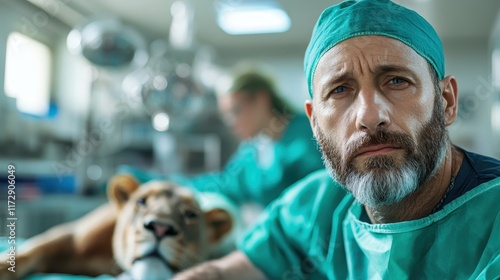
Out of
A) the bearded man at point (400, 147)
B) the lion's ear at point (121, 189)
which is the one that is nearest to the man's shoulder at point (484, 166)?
the bearded man at point (400, 147)

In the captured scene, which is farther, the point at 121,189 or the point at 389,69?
the point at 121,189

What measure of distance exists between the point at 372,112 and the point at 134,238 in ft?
1.51

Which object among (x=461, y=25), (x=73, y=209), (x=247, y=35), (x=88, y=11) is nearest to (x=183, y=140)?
(x=73, y=209)

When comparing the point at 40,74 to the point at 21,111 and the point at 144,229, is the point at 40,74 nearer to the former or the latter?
the point at 21,111

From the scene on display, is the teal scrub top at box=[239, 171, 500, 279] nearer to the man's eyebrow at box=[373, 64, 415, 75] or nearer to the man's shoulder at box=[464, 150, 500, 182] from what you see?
the man's shoulder at box=[464, 150, 500, 182]

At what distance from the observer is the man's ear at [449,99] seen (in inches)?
19.6

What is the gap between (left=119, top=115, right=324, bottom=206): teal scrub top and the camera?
959 mm

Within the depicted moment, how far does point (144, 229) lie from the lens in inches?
28.7

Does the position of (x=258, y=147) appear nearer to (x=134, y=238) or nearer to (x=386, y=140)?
(x=134, y=238)

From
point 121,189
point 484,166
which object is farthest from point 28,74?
point 484,166

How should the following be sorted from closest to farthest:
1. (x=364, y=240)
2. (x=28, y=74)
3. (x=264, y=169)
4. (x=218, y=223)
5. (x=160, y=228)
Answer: (x=364, y=240), (x=160, y=228), (x=218, y=223), (x=28, y=74), (x=264, y=169)

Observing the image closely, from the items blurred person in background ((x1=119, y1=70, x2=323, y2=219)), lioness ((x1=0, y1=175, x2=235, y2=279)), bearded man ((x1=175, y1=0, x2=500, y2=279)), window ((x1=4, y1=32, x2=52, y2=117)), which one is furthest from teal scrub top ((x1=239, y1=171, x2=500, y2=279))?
window ((x1=4, y1=32, x2=52, y2=117))

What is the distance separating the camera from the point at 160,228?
2.38 feet

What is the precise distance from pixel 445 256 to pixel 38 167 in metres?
0.94
